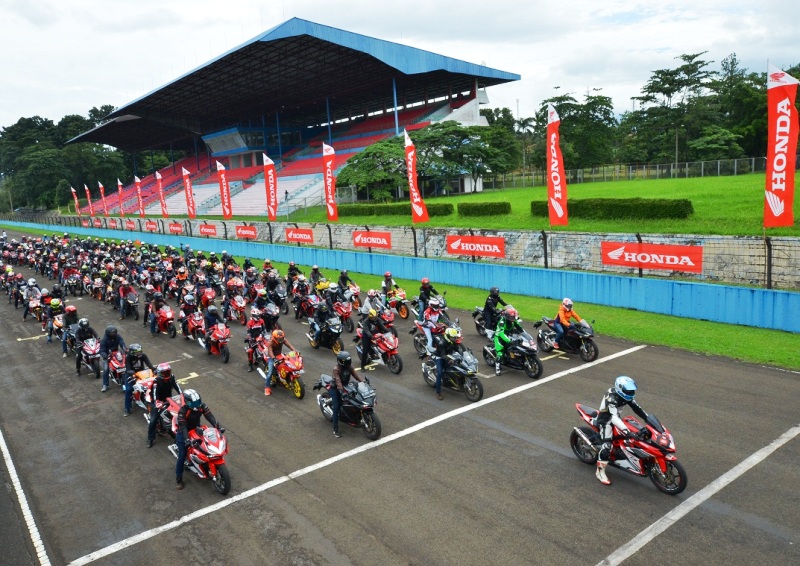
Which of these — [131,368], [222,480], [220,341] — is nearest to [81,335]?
[220,341]

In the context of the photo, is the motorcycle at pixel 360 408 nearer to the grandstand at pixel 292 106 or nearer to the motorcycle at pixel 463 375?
the motorcycle at pixel 463 375

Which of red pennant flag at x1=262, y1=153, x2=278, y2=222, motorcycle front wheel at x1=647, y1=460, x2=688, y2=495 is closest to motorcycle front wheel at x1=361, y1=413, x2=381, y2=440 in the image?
motorcycle front wheel at x1=647, y1=460, x2=688, y2=495

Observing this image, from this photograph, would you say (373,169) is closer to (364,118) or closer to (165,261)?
(165,261)

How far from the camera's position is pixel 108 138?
97.1m

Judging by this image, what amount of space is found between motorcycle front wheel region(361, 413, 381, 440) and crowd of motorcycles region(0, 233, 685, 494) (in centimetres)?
2

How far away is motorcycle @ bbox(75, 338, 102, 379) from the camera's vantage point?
15.3 meters

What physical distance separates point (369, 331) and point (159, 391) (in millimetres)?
4989

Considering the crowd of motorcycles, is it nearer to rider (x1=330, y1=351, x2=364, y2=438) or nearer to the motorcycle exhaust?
the motorcycle exhaust

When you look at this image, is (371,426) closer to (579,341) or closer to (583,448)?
(583,448)

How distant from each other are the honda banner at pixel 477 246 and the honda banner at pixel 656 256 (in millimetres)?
4627

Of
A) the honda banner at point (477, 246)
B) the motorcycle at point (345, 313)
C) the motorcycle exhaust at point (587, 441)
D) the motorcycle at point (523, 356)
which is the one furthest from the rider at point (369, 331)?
the honda banner at point (477, 246)

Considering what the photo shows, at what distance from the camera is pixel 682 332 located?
15367mm

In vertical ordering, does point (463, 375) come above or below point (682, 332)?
above

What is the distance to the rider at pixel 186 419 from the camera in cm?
899
